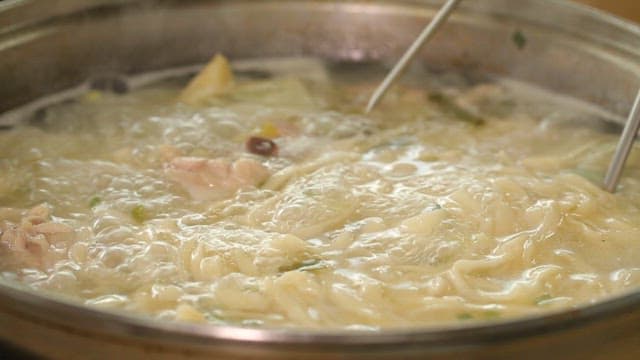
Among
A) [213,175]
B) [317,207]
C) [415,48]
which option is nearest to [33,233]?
[213,175]

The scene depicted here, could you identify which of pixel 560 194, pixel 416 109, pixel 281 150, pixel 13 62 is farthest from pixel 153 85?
pixel 560 194

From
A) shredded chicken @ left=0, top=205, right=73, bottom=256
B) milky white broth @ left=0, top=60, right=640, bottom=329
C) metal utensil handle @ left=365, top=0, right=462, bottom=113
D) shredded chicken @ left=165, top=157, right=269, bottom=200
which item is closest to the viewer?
milky white broth @ left=0, top=60, right=640, bottom=329

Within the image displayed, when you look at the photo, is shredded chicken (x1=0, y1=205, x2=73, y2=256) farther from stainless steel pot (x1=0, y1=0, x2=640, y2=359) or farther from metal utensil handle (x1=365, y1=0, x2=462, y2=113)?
metal utensil handle (x1=365, y1=0, x2=462, y2=113)

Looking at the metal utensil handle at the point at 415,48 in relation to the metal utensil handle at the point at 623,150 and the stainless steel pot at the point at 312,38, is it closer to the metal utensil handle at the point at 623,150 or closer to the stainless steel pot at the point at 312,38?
the stainless steel pot at the point at 312,38

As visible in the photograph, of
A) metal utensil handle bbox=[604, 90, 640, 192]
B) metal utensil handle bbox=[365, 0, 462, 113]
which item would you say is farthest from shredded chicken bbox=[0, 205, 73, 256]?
metal utensil handle bbox=[604, 90, 640, 192]

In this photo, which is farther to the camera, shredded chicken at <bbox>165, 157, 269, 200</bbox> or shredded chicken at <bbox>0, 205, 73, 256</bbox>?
shredded chicken at <bbox>165, 157, 269, 200</bbox>

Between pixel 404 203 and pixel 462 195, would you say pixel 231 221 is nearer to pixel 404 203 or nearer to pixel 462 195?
pixel 404 203

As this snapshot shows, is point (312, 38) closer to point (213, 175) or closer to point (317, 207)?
point (213, 175)
